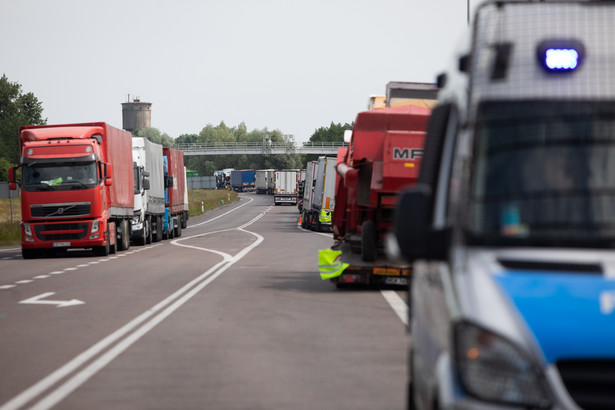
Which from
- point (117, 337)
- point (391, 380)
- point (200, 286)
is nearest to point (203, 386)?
point (391, 380)

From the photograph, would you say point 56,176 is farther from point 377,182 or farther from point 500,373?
point 500,373

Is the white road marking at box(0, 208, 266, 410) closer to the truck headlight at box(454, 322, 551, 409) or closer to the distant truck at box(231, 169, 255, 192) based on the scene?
the truck headlight at box(454, 322, 551, 409)

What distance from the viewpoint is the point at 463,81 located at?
5.27 m

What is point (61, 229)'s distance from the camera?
1201 inches

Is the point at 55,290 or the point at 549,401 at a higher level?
the point at 549,401

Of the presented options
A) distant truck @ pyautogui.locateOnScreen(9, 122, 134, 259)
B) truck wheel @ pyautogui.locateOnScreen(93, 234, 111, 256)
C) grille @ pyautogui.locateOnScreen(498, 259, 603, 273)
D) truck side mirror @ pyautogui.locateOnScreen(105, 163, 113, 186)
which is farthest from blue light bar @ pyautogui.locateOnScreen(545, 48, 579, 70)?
truck wheel @ pyautogui.locateOnScreen(93, 234, 111, 256)

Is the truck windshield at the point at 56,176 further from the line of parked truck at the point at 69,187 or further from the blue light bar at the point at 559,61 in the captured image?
the blue light bar at the point at 559,61

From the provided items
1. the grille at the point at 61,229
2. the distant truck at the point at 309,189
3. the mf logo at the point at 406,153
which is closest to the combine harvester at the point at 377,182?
the mf logo at the point at 406,153

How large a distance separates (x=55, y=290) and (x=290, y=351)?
9157mm

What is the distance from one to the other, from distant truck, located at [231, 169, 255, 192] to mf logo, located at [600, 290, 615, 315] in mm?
172258

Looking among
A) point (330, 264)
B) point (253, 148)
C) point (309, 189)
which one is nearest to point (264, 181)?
point (253, 148)

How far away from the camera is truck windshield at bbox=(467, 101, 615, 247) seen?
4680 mm

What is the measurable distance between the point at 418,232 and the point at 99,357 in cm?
619

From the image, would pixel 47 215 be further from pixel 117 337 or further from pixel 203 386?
pixel 203 386
